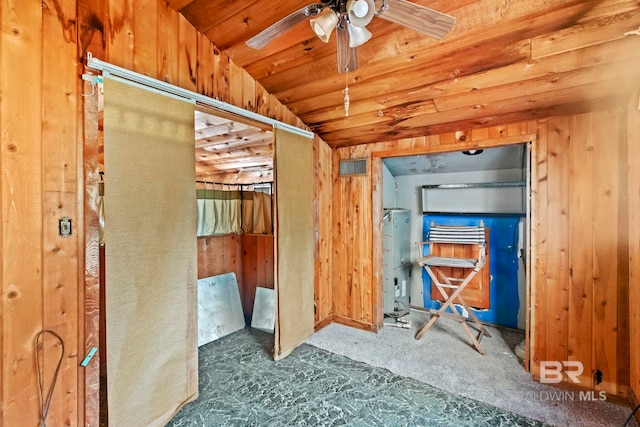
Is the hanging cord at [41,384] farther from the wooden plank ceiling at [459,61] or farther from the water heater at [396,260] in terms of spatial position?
the water heater at [396,260]

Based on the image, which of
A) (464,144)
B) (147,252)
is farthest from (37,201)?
(464,144)

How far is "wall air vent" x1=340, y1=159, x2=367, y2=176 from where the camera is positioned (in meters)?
3.24

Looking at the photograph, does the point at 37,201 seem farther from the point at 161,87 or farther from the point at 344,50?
the point at 344,50

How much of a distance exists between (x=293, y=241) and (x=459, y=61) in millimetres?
1989

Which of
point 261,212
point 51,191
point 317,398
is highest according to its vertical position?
point 51,191

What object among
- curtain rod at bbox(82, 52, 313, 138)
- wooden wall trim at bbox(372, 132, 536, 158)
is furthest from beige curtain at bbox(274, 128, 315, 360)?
wooden wall trim at bbox(372, 132, 536, 158)

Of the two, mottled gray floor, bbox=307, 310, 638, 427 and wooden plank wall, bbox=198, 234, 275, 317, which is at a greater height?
wooden plank wall, bbox=198, 234, 275, 317

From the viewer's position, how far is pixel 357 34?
1425mm

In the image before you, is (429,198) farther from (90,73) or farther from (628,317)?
(90,73)

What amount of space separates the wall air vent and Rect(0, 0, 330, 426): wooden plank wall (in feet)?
7.10

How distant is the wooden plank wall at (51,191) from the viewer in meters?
1.34

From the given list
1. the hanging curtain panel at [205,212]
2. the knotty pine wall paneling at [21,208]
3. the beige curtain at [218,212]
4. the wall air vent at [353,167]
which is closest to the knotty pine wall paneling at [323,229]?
the wall air vent at [353,167]

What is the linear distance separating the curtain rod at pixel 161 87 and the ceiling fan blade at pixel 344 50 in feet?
3.34

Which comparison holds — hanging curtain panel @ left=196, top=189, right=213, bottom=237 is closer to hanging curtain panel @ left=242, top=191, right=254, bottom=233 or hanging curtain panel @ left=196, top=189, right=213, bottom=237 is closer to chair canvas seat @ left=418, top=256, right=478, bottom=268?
hanging curtain panel @ left=242, top=191, right=254, bottom=233
